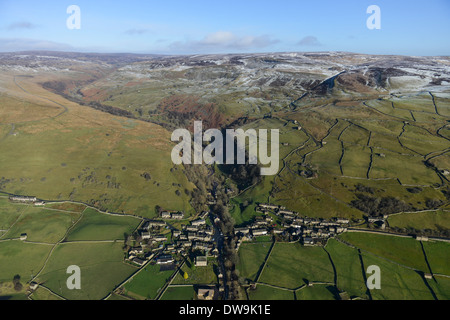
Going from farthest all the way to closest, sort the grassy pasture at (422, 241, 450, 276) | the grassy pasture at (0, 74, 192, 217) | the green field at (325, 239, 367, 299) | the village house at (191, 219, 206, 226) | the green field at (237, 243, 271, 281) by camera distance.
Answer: the grassy pasture at (0, 74, 192, 217) < the village house at (191, 219, 206, 226) < the green field at (237, 243, 271, 281) < the grassy pasture at (422, 241, 450, 276) < the green field at (325, 239, 367, 299)

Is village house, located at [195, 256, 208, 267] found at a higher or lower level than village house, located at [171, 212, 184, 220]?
lower

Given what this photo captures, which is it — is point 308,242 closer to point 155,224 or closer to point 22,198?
point 155,224

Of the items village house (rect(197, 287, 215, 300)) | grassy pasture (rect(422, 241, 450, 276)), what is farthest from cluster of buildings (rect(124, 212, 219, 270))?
grassy pasture (rect(422, 241, 450, 276))

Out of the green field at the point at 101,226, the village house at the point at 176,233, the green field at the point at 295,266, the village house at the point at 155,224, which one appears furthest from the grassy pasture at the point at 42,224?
the green field at the point at 295,266

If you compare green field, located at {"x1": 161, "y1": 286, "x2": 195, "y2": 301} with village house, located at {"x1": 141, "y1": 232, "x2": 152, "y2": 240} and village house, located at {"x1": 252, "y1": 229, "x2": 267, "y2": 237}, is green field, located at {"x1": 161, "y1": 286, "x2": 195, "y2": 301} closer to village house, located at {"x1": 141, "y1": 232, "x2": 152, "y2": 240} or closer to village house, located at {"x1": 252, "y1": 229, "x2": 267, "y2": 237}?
village house, located at {"x1": 141, "y1": 232, "x2": 152, "y2": 240}

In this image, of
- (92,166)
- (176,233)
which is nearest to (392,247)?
(176,233)

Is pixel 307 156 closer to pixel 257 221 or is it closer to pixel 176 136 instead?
pixel 257 221

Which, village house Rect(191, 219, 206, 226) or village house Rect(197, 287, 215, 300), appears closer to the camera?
village house Rect(197, 287, 215, 300)

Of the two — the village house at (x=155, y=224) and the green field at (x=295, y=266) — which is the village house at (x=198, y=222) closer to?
the village house at (x=155, y=224)

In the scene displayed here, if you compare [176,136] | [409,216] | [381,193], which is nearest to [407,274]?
[409,216]
